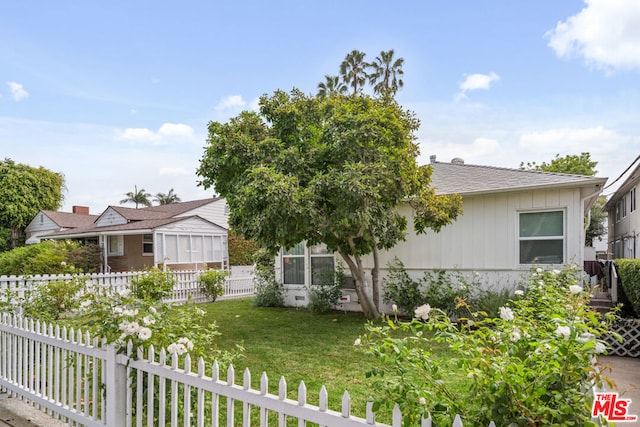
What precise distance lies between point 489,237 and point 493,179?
1606 millimetres

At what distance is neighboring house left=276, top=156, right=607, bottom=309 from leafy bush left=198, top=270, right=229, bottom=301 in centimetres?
557

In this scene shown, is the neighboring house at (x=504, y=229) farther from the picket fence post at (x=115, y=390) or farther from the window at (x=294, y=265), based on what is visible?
the picket fence post at (x=115, y=390)

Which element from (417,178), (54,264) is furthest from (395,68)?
(54,264)

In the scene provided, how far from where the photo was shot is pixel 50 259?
1758 cm

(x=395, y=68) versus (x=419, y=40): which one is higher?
(x=395, y=68)

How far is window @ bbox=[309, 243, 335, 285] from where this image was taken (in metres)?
11.7

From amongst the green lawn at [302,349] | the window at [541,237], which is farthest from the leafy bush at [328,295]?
the window at [541,237]

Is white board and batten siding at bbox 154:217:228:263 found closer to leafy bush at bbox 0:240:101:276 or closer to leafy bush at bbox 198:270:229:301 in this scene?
leafy bush at bbox 0:240:101:276

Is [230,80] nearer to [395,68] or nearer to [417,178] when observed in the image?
[417,178]

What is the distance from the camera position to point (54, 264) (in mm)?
17484

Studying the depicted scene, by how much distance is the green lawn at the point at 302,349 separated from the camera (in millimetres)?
4984

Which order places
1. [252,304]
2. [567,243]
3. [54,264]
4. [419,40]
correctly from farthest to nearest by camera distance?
[54,264] < [252,304] < [419,40] < [567,243]

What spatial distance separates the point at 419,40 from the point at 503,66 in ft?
9.48

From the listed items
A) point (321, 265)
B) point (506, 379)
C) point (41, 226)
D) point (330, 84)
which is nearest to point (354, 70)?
point (330, 84)
